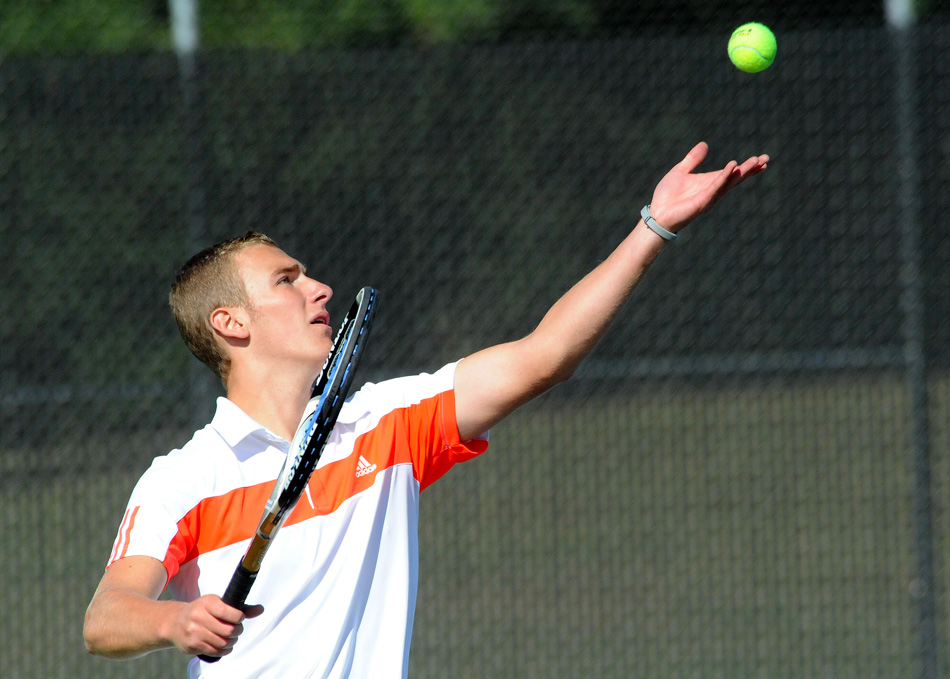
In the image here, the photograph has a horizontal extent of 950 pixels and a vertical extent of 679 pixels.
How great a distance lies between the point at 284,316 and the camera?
2.62m

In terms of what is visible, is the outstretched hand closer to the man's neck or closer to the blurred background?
the man's neck

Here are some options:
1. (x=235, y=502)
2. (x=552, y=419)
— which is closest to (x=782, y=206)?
(x=552, y=419)

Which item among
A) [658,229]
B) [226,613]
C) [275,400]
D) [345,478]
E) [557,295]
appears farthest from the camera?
[557,295]

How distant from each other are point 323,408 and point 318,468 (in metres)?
0.32

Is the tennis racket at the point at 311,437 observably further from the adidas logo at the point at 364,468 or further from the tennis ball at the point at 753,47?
the tennis ball at the point at 753,47

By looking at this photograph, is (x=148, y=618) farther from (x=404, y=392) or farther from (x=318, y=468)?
(x=404, y=392)

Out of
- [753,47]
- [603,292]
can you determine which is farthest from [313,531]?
[753,47]

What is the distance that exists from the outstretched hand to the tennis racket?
599mm

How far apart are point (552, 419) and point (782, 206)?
1364mm

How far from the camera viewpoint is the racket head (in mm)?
2154

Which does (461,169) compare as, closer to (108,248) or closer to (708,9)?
(108,248)

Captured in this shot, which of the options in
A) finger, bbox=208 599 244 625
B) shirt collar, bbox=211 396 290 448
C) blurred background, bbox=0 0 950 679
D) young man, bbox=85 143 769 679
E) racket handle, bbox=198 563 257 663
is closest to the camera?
finger, bbox=208 599 244 625

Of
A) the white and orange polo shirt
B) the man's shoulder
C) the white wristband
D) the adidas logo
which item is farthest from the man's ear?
the white wristband

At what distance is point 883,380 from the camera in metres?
5.06
